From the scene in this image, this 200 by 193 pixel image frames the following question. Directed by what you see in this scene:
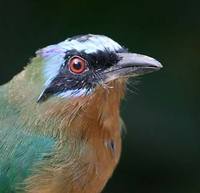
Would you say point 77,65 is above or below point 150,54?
above

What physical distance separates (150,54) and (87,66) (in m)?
2.49

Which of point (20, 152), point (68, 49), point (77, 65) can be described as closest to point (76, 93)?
point (77, 65)

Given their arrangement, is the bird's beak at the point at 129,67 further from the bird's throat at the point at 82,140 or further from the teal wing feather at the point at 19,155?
the teal wing feather at the point at 19,155

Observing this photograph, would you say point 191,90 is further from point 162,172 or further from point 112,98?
point 112,98

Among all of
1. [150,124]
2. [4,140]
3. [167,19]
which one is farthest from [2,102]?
[167,19]

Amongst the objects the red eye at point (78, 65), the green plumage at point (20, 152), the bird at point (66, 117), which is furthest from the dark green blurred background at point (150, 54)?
the red eye at point (78, 65)

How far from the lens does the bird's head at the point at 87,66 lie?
611 cm

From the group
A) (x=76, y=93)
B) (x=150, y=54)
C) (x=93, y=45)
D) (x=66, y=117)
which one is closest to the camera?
(x=93, y=45)

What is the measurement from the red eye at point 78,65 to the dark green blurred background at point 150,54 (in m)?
2.30

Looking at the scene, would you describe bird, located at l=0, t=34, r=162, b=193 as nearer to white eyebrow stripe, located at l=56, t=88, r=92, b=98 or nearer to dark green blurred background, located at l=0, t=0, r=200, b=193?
white eyebrow stripe, located at l=56, t=88, r=92, b=98

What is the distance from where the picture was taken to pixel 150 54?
8.56 meters

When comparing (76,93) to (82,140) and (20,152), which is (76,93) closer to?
(82,140)

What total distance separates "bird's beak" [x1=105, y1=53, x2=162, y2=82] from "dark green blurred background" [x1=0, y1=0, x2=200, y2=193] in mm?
2191

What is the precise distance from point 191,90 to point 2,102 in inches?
101
